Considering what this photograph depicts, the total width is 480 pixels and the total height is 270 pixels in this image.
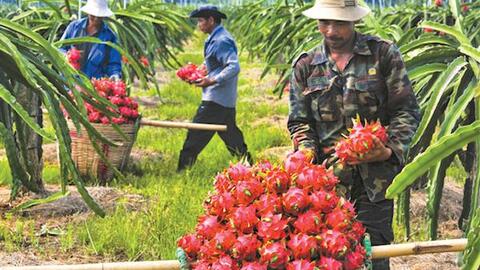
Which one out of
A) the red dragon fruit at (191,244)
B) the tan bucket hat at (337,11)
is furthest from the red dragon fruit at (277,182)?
the tan bucket hat at (337,11)

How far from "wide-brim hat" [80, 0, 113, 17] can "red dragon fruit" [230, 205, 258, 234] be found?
3692 millimetres

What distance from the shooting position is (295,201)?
2.15 metres

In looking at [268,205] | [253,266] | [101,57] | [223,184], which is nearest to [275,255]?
[253,266]

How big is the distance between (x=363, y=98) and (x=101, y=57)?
3.10m

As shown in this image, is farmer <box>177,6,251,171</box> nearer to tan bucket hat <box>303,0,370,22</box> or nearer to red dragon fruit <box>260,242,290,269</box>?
tan bucket hat <box>303,0,370,22</box>

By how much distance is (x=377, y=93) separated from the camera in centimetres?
293

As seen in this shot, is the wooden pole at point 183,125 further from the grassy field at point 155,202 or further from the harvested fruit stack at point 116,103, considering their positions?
the grassy field at point 155,202

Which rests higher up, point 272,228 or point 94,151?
point 272,228

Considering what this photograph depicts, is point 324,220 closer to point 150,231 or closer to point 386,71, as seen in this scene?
→ point 386,71

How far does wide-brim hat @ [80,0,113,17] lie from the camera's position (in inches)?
219

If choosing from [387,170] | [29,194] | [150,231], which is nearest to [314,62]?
[387,170]

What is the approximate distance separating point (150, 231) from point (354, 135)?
6.16 feet

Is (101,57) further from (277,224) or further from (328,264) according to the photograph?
(328,264)

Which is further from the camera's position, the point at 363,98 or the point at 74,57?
the point at 74,57
